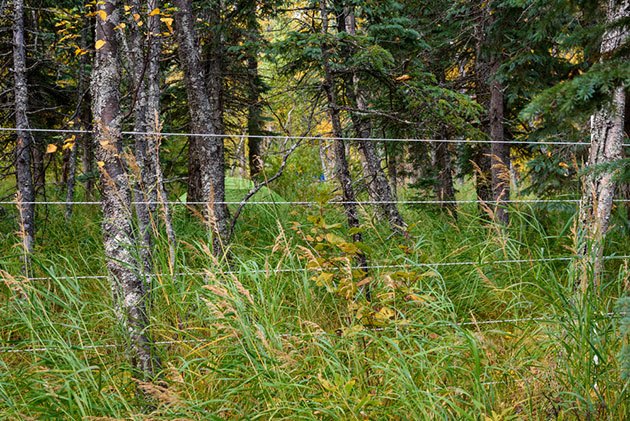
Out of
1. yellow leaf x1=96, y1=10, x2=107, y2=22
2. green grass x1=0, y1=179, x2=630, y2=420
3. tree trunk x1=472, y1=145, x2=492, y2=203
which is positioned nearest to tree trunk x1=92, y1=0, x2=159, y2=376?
yellow leaf x1=96, y1=10, x2=107, y2=22

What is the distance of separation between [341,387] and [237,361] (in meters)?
0.52

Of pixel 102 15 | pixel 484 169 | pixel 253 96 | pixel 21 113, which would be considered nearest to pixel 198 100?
pixel 21 113

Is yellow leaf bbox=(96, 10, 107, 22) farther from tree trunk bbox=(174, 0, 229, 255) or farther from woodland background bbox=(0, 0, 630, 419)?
tree trunk bbox=(174, 0, 229, 255)

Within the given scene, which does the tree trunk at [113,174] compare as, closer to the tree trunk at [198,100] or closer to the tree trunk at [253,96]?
the tree trunk at [198,100]

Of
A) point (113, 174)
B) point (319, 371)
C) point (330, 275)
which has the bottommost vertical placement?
point (319, 371)

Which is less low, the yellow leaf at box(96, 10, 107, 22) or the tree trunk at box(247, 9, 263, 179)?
the tree trunk at box(247, 9, 263, 179)

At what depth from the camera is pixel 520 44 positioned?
20.8 feet

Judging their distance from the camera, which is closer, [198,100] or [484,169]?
[198,100]

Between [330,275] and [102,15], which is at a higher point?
[102,15]

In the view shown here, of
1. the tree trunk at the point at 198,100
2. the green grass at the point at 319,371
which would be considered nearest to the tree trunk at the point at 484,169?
the tree trunk at the point at 198,100

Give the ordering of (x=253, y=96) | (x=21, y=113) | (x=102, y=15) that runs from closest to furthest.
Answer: (x=102, y=15) < (x=21, y=113) < (x=253, y=96)

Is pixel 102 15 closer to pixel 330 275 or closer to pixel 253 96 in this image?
pixel 330 275

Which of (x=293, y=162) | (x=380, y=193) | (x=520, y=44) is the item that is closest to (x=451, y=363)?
(x=380, y=193)

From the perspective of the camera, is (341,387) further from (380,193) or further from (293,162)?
(293,162)
